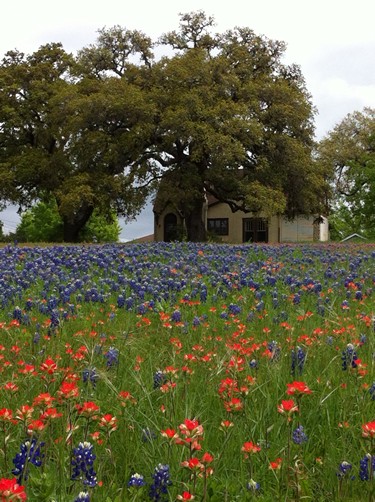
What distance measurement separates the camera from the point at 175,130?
125ft

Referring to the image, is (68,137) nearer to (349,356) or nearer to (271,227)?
(271,227)

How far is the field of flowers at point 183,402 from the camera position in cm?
269

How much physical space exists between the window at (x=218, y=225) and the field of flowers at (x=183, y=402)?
50607mm

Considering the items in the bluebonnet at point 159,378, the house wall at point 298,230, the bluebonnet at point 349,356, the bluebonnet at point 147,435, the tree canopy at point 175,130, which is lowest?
the bluebonnet at point 147,435

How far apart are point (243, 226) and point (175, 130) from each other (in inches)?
884

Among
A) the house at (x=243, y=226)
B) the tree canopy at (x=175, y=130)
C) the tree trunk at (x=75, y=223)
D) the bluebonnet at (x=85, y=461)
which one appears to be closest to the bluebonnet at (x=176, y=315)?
the bluebonnet at (x=85, y=461)

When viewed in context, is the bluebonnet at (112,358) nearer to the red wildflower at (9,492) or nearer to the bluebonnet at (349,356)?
the bluebonnet at (349,356)

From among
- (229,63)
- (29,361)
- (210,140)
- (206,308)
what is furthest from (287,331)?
(229,63)

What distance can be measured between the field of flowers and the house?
48091 millimetres

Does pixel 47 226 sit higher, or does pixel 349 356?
pixel 47 226

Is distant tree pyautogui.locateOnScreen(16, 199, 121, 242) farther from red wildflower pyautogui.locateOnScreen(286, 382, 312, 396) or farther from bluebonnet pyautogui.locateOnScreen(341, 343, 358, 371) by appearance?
red wildflower pyautogui.locateOnScreen(286, 382, 312, 396)

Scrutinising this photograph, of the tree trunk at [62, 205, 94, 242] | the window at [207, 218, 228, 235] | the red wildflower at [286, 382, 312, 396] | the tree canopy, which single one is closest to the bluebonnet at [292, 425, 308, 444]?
the red wildflower at [286, 382, 312, 396]

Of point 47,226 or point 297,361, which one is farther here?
point 47,226

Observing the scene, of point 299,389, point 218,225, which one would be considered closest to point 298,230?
point 218,225
